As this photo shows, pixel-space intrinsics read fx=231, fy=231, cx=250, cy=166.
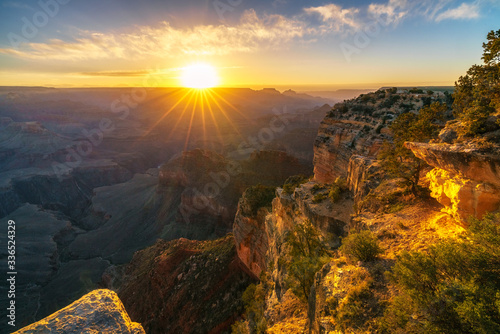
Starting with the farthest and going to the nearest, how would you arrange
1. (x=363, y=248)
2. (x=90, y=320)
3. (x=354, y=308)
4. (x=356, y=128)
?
(x=356, y=128) < (x=363, y=248) < (x=354, y=308) < (x=90, y=320)

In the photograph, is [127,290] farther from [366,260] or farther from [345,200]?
[366,260]

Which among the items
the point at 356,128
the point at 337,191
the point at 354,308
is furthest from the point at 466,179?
the point at 356,128

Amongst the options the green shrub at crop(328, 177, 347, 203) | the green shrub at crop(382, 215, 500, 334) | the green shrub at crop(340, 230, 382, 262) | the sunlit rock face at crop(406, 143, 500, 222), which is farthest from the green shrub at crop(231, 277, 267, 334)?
the sunlit rock face at crop(406, 143, 500, 222)

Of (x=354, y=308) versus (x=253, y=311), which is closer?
(x=354, y=308)

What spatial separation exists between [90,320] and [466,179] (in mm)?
11745

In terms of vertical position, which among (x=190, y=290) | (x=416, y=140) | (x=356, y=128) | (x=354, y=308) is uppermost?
(x=416, y=140)

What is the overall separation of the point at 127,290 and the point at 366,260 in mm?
35729

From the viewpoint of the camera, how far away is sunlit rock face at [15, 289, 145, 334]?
4660 millimetres

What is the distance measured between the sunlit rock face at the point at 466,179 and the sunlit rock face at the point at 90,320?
35.0 feet

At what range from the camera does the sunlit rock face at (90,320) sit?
15.3 ft

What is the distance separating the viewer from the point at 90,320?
4973mm

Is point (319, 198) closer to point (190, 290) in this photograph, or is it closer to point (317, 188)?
point (317, 188)

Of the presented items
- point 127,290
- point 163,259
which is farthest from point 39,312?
point 163,259

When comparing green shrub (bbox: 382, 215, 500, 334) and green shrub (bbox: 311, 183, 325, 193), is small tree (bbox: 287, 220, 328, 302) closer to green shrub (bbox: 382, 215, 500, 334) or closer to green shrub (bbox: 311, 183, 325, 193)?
green shrub (bbox: 382, 215, 500, 334)
